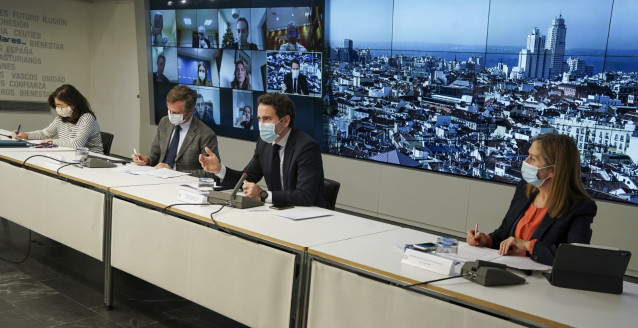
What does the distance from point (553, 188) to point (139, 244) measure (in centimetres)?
208

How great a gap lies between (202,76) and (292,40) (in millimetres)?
1752

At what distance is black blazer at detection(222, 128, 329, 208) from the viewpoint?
322 centimetres

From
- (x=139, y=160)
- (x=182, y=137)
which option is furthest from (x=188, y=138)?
(x=139, y=160)

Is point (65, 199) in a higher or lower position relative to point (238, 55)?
lower

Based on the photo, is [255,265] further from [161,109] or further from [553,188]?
→ [161,109]

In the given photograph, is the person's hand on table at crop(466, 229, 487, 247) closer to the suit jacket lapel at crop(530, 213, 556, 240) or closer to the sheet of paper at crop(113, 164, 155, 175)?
the suit jacket lapel at crop(530, 213, 556, 240)

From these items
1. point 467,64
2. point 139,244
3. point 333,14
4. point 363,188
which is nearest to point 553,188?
point 139,244

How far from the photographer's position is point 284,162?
137 inches

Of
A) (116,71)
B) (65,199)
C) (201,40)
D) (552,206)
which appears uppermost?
(201,40)

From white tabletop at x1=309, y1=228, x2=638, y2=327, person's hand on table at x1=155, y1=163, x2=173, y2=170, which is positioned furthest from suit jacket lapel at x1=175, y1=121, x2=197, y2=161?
white tabletop at x1=309, y1=228, x2=638, y2=327

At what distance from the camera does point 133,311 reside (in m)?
3.42

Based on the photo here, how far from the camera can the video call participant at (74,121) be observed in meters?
4.87

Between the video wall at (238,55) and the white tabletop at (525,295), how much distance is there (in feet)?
14.2

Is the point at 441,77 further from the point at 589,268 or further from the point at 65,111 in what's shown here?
the point at 589,268
